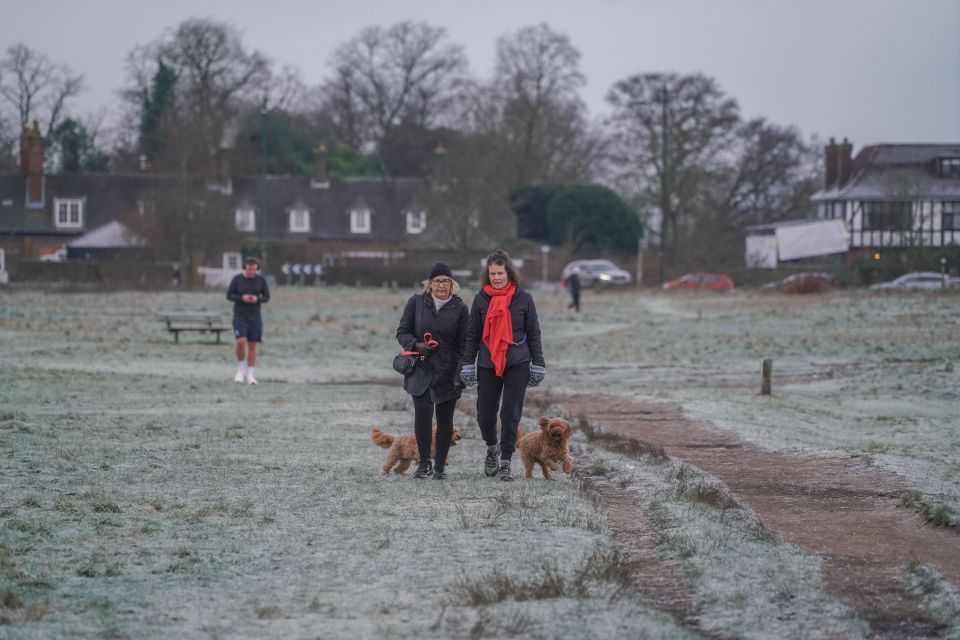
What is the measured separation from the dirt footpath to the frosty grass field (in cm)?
21

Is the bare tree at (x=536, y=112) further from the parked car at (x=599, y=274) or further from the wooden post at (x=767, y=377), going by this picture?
the wooden post at (x=767, y=377)

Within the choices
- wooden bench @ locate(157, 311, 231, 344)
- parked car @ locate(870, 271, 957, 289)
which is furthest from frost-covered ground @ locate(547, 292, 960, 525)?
parked car @ locate(870, 271, 957, 289)

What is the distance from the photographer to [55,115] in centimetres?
9188

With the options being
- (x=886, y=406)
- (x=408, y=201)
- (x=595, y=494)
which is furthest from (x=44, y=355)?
(x=408, y=201)

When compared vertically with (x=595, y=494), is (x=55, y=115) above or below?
above

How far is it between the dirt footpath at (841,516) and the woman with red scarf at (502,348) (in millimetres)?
1282

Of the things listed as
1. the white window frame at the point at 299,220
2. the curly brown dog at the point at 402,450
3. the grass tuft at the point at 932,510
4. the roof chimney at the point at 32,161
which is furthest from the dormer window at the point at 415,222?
the grass tuft at the point at 932,510

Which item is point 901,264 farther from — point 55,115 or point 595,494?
point 595,494

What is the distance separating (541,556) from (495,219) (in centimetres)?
7388

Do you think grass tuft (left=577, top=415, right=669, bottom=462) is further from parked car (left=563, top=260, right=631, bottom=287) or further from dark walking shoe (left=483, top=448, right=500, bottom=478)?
parked car (left=563, top=260, right=631, bottom=287)

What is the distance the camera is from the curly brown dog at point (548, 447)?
38.5 ft

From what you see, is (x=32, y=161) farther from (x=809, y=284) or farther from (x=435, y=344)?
(x=435, y=344)

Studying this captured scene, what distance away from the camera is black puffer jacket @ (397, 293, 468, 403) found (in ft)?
39.2

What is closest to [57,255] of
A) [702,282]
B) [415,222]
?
[415,222]
